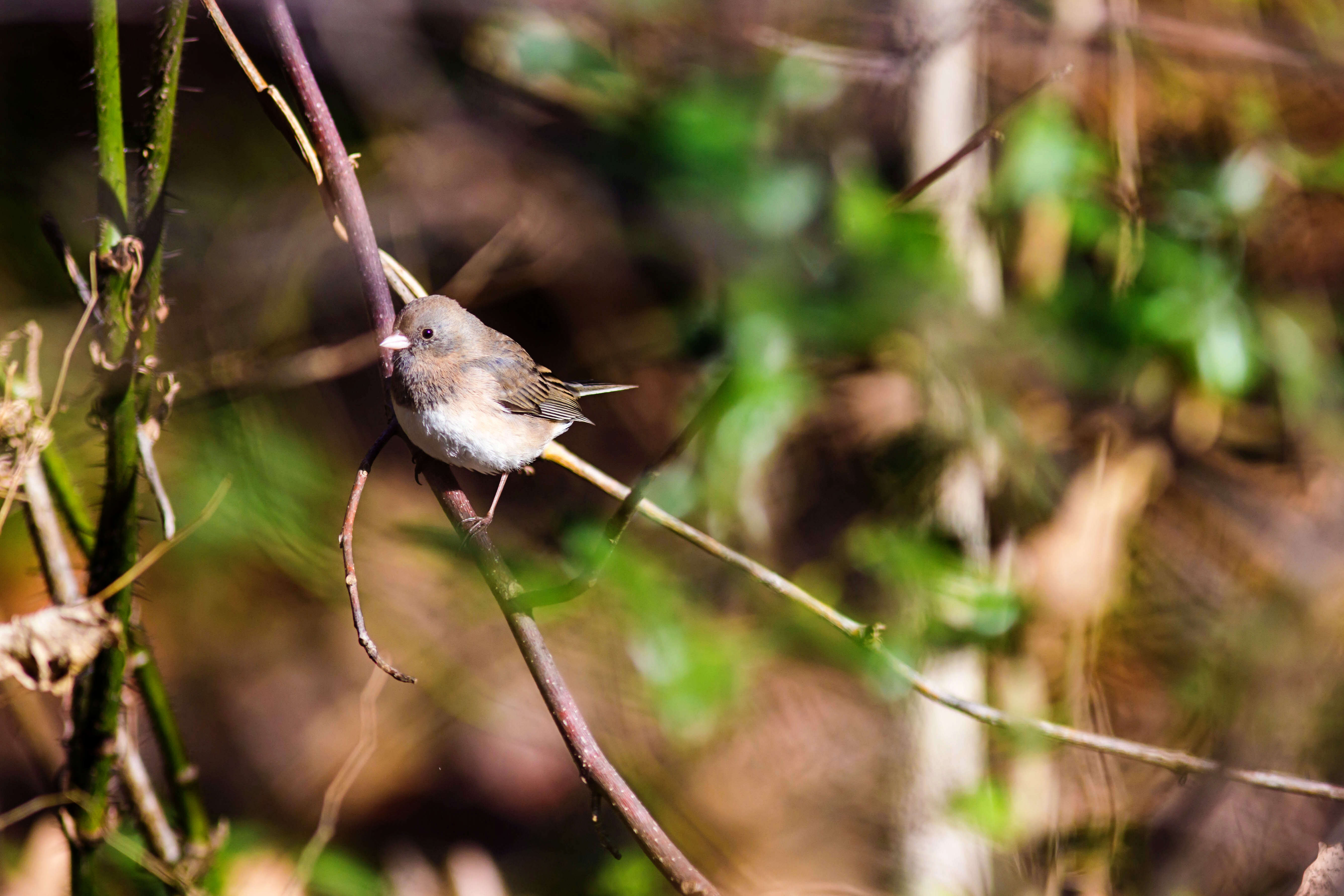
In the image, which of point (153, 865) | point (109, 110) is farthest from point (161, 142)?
point (153, 865)

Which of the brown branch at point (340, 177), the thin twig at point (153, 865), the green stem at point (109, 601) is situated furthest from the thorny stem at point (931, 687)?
the thin twig at point (153, 865)

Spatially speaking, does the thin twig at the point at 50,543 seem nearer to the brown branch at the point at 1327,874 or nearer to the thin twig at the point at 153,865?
the thin twig at the point at 153,865

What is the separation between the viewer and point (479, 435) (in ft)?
4.41

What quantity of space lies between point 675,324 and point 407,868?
197 cm

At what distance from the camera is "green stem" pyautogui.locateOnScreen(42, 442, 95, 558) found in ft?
4.81

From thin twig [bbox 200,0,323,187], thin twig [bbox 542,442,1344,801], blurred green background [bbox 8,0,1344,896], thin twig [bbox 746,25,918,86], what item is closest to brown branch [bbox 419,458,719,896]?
thin twig [bbox 542,442,1344,801]

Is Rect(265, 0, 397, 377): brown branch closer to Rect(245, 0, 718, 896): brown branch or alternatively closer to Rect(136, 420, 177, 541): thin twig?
Rect(245, 0, 718, 896): brown branch

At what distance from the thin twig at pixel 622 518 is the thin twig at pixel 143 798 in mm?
971

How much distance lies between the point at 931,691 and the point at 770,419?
1266 millimetres

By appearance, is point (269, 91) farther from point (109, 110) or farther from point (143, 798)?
point (143, 798)

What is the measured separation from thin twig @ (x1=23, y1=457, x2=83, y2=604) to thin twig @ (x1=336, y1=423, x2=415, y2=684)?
665mm

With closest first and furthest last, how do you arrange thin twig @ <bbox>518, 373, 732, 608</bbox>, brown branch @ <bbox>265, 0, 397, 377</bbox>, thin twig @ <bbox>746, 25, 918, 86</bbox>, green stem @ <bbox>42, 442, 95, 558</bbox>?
thin twig @ <bbox>518, 373, 732, 608</bbox>
brown branch @ <bbox>265, 0, 397, 377</bbox>
green stem @ <bbox>42, 442, 95, 558</bbox>
thin twig @ <bbox>746, 25, 918, 86</bbox>

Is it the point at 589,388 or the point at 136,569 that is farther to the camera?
the point at 589,388

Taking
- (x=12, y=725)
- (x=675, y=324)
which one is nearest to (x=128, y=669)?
(x=12, y=725)
